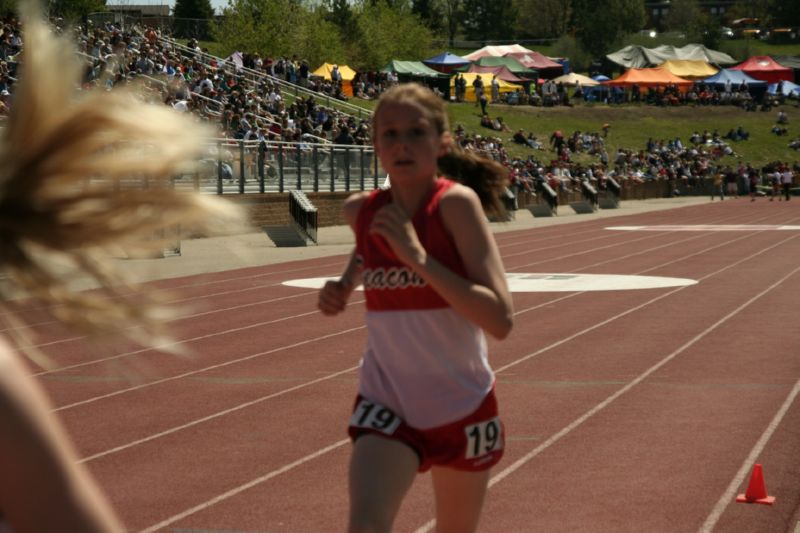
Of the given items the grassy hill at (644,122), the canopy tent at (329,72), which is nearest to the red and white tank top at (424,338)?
the canopy tent at (329,72)

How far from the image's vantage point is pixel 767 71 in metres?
88.4

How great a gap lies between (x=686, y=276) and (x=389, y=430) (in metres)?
18.3

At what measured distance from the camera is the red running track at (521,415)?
710 cm

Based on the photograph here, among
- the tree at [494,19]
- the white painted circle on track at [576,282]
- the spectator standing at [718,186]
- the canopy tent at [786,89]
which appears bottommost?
the spectator standing at [718,186]

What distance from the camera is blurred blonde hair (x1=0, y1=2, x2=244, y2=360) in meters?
1.41

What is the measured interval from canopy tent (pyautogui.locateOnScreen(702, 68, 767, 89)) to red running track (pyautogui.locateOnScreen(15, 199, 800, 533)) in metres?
68.1

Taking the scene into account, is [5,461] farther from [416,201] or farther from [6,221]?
[416,201]

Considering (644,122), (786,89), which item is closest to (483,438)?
(644,122)

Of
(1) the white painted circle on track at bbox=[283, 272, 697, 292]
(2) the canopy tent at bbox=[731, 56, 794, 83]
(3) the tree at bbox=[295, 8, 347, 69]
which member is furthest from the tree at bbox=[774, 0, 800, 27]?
(1) the white painted circle on track at bbox=[283, 272, 697, 292]

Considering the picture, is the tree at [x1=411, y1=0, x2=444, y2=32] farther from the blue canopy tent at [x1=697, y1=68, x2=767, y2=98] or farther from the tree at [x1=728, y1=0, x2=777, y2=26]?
the blue canopy tent at [x1=697, y1=68, x2=767, y2=98]

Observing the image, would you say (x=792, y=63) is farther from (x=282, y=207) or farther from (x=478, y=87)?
(x=282, y=207)

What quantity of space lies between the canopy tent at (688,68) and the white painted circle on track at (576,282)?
210 ft

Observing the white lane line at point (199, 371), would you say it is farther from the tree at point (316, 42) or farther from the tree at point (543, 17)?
the tree at point (543, 17)

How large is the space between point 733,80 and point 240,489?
265ft
